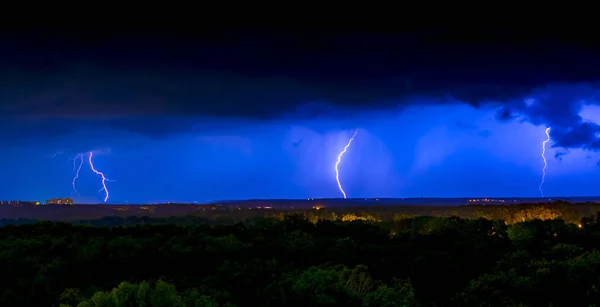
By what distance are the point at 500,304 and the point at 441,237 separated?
65.9ft

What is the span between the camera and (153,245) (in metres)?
32.2

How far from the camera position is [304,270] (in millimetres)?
20328

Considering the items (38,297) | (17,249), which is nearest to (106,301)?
(38,297)

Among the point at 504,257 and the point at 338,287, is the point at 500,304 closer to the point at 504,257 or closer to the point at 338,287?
the point at 338,287

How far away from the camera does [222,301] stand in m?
15.7

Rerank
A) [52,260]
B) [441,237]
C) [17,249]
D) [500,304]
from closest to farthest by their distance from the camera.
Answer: [500,304], [52,260], [17,249], [441,237]

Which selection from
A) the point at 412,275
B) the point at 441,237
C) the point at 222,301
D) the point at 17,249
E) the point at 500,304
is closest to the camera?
the point at 222,301

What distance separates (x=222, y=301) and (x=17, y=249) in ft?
58.4

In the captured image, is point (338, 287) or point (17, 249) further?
point (17, 249)

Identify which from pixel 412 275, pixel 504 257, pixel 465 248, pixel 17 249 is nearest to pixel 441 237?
pixel 465 248

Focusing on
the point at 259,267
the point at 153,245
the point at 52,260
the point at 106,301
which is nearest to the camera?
the point at 106,301

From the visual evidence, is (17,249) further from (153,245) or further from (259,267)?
(259,267)

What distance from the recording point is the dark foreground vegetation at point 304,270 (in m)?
14.6

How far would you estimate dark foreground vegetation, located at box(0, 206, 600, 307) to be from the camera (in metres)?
14.6
